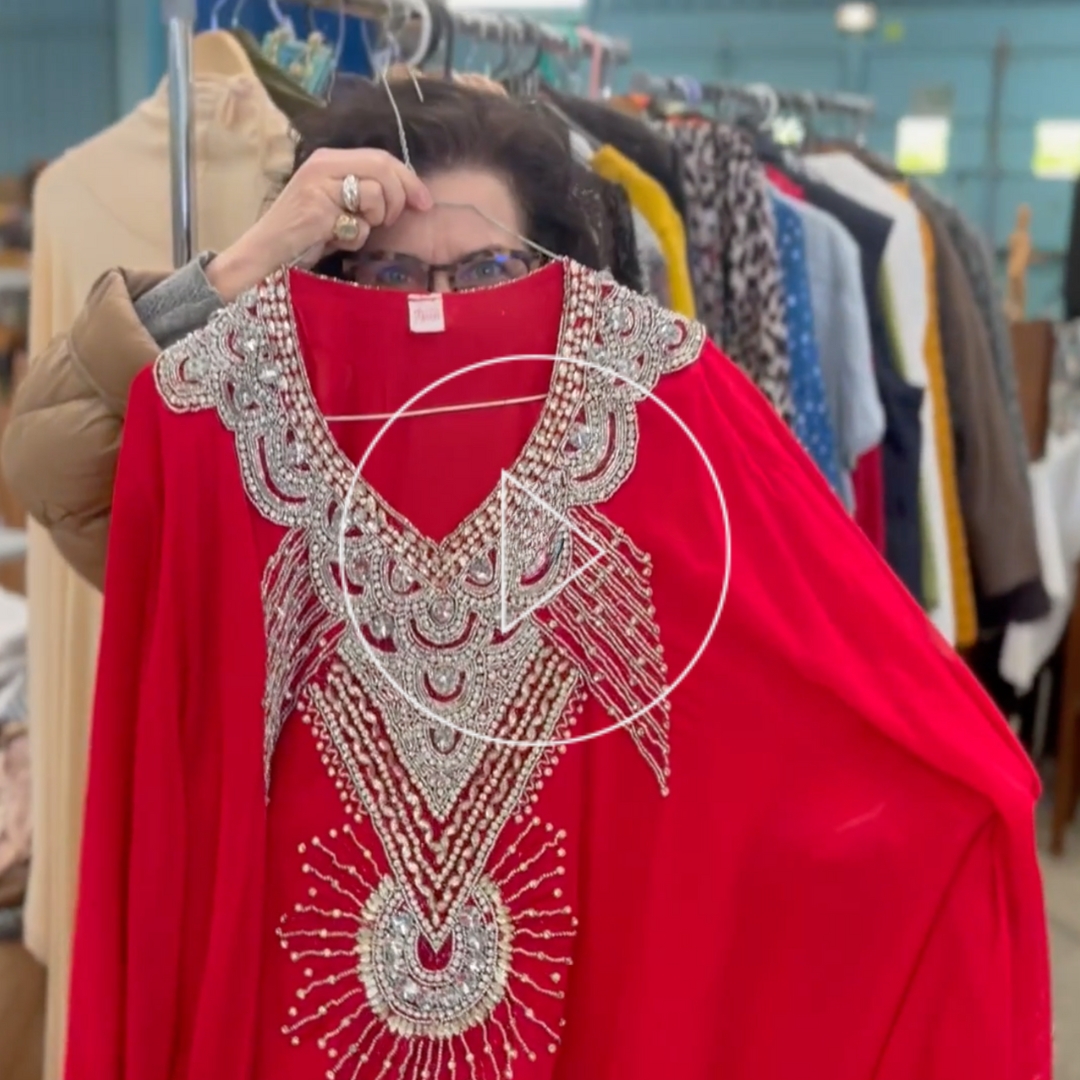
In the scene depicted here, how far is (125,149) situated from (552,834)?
0.80 meters

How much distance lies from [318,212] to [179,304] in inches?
5.3

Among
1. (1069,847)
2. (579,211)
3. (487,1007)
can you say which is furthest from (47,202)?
(1069,847)

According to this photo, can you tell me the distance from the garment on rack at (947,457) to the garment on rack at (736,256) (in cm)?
43

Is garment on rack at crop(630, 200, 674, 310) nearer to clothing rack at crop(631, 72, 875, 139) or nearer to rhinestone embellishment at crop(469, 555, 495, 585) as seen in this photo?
rhinestone embellishment at crop(469, 555, 495, 585)

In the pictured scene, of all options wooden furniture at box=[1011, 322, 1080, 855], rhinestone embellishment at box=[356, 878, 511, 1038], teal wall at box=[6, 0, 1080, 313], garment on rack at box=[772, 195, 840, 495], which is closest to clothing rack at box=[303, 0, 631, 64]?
garment on rack at box=[772, 195, 840, 495]

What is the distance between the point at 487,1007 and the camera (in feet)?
2.87

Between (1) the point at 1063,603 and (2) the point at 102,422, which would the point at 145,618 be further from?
(1) the point at 1063,603

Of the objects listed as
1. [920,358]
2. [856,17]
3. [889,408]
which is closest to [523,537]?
[889,408]

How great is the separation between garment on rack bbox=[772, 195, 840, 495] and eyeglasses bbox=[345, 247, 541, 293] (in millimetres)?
630

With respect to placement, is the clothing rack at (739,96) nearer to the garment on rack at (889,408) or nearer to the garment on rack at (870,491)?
the garment on rack at (889,408)

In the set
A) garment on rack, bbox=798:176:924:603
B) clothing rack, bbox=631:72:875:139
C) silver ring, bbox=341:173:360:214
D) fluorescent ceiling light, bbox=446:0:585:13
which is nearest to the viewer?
silver ring, bbox=341:173:360:214

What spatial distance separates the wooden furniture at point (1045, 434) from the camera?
8.46 ft

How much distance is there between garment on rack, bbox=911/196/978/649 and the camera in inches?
69.3

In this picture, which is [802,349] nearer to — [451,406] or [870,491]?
[870,491]
